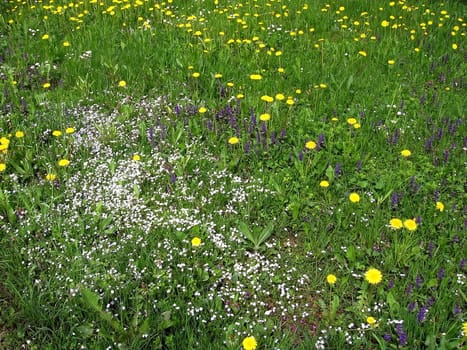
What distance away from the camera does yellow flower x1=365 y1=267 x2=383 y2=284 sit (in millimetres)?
2672

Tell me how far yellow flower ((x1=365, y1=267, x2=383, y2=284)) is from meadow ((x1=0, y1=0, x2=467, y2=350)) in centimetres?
1

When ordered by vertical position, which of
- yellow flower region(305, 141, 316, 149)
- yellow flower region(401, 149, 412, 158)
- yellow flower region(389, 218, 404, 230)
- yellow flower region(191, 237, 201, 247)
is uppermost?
yellow flower region(305, 141, 316, 149)

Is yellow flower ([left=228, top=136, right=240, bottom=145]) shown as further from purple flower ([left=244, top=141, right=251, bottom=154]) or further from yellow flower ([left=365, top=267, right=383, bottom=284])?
yellow flower ([left=365, top=267, right=383, bottom=284])

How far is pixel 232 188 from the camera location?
351 centimetres

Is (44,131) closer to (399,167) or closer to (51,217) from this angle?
(51,217)

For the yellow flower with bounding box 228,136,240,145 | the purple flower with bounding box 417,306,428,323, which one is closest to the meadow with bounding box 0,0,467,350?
the purple flower with bounding box 417,306,428,323

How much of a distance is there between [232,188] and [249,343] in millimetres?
1415

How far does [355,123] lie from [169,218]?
2028mm

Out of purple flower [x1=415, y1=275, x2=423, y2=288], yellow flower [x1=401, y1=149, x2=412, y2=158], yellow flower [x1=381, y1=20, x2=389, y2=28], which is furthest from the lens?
yellow flower [x1=381, y1=20, x2=389, y2=28]

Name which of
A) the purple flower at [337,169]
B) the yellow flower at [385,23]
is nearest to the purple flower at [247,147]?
the purple flower at [337,169]

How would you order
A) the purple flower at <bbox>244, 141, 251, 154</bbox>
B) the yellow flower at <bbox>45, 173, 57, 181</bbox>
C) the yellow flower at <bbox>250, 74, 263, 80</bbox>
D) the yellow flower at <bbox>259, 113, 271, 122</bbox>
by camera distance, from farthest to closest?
1. the yellow flower at <bbox>250, 74, 263, 80</bbox>
2. the yellow flower at <bbox>259, 113, 271, 122</bbox>
3. the purple flower at <bbox>244, 141, 251, 154</bbox>
4. the yellow flower at <bbox>45, 173, 57, 181</bbox>

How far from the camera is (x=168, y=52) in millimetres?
5387

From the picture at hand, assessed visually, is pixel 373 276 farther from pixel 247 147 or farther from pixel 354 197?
pixel 247 147

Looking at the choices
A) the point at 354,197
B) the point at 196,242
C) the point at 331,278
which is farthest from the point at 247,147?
the point at 331,278
